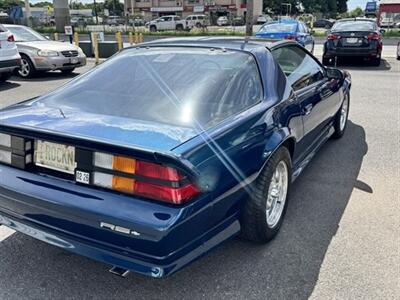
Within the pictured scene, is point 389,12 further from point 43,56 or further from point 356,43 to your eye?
point 43,56

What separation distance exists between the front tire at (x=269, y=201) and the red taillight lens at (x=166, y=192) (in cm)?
66

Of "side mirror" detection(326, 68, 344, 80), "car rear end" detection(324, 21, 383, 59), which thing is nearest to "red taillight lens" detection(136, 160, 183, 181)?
"side mirror" detection(326, 68, 344, 80)

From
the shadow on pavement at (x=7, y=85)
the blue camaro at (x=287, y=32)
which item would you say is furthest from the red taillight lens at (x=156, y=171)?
the blue camaro at (x=287, y=32)

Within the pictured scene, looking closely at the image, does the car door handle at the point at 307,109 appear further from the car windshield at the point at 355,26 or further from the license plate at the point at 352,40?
the car windshield at the point at 355,26

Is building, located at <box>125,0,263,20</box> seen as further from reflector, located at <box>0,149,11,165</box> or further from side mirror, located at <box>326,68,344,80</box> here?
reflector, located at <box>0,149,11,165</box>

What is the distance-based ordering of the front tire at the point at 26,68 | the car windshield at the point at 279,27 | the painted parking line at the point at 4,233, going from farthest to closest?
the car windshield at the point at 279,27 → the front tire at the point at 26,68 → the painted parking line at the point at 4,233

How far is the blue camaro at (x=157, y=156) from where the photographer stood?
2.12 m

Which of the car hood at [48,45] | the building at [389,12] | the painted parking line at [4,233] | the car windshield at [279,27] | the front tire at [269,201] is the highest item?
the building at [389,12]

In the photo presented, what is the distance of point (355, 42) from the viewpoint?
12.4 meters

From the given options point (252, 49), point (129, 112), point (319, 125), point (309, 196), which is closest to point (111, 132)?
point (129, 112)

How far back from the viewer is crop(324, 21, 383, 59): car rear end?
12.3m

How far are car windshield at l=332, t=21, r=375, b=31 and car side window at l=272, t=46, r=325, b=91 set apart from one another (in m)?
9.21

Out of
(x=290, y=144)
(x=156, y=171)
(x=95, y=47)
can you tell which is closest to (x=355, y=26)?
(x=95, y=47)

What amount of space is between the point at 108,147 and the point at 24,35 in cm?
1075
